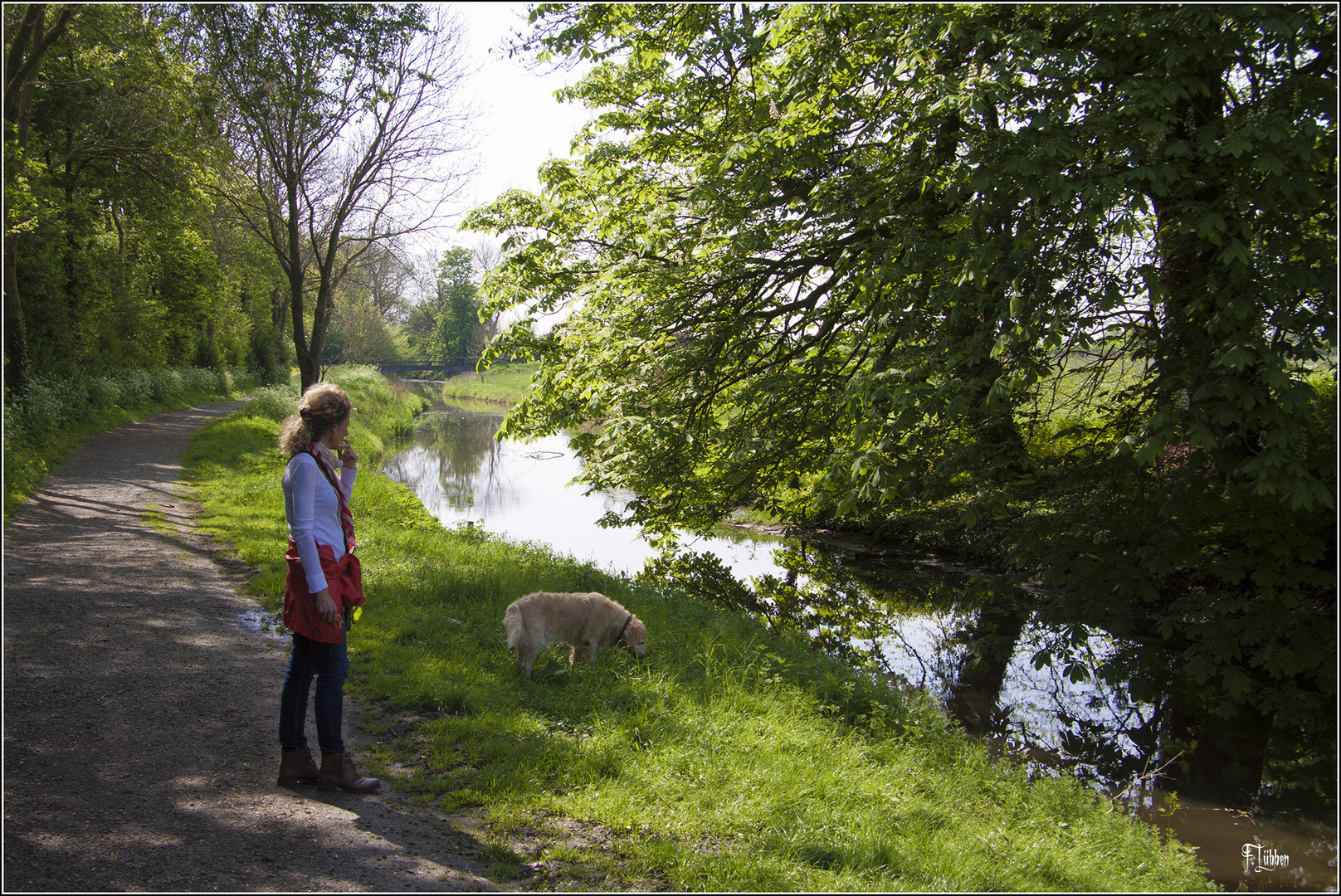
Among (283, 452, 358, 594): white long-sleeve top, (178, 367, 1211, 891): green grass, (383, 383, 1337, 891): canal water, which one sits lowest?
(383, 383, 1337, 891): canal water

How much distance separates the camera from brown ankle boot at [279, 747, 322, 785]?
4.20 metres

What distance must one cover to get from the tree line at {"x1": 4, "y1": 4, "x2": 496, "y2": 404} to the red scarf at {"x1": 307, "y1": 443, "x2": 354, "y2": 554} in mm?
5443

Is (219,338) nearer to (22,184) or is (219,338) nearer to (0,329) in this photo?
(22,184)

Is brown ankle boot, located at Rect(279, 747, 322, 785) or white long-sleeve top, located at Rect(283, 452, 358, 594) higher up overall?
white long-sleeve top, located at Rect(283, 452, 358, 594)

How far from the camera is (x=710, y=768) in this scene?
4.87m

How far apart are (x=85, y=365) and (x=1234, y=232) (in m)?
25.6

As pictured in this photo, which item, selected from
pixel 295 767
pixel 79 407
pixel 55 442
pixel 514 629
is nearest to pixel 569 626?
pixel 514 629

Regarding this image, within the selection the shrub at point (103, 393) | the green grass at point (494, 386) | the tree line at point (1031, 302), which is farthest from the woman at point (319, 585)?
the green grass at point (494, 386)

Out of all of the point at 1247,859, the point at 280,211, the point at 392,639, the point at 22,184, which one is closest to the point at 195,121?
the point at 22,184

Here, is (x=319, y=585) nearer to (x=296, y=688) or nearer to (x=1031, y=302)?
(x=296, y=688)

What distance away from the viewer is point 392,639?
6.90 meters

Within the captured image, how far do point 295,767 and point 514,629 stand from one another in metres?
2.07

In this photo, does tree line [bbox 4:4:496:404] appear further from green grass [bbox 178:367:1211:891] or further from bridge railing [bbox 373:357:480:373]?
bridge railing [bbox 373:357:480:373]

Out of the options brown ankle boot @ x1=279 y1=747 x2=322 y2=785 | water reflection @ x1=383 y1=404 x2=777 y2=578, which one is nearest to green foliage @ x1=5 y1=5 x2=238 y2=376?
water reflection @ x1=383 y1=404 x2=777 y2=578
